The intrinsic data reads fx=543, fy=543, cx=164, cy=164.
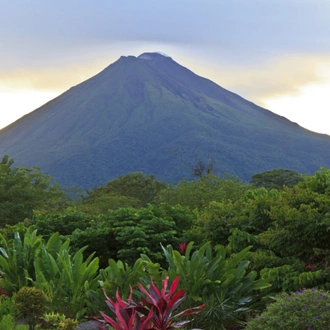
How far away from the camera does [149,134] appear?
154875 millimetres

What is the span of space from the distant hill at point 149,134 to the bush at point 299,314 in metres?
124

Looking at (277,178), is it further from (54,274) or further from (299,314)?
(299,314)

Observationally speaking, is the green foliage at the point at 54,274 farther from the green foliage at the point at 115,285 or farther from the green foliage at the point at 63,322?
the green foliage at the point at 63,322

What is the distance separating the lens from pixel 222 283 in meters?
6.98

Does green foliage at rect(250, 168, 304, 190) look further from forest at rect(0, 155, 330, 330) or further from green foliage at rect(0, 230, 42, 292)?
green foliage at rect(0, 230, 42, 292)

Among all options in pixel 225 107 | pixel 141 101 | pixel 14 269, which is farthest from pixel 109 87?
pixel 14 269

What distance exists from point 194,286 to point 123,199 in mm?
27878

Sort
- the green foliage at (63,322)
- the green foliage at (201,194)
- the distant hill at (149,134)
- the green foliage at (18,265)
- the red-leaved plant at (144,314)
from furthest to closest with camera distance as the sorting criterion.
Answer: the distant hill at (149,134), the green foliage at (201,194), the green foliage at (18,265), the green foliage at (63,322), the red-leaved plant at (144,314)

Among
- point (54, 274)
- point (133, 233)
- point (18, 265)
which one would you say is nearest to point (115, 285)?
point (54, 274)

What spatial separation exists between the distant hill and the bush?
4891 inches

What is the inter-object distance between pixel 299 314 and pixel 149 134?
150282 mm

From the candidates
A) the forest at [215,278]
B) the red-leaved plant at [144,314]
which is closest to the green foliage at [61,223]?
the forest at [215,278]

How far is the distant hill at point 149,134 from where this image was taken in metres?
143

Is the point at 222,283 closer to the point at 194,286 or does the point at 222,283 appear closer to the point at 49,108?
the point at 194,286
